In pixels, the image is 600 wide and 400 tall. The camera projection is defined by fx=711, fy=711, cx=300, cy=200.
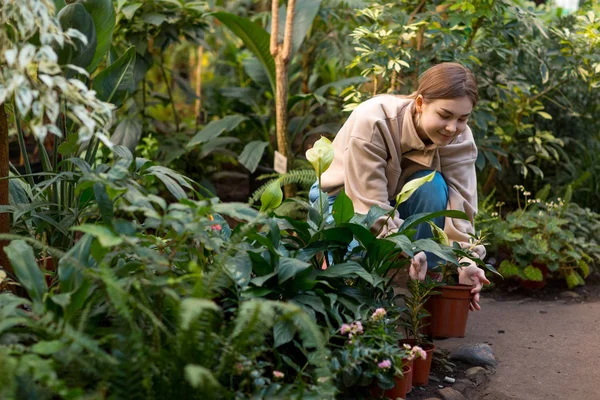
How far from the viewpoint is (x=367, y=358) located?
2.19 m

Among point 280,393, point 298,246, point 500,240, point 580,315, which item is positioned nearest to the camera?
point 280,393

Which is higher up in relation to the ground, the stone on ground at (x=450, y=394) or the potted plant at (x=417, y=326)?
the potted plant at (x=417, y=326)

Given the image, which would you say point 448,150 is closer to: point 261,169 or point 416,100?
point 416,100

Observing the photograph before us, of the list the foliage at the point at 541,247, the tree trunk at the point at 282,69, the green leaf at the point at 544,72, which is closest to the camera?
the foliage at the point at 541,247

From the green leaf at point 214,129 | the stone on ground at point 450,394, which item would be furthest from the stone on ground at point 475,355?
the green leaf at point 214,129

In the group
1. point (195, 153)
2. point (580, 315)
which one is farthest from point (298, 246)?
point (195, 153)

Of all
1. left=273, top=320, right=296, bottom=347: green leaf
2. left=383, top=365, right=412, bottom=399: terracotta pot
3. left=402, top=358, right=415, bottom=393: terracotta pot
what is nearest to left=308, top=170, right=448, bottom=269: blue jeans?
left=402, top=358, right=415, bottom=393: terracotta pot

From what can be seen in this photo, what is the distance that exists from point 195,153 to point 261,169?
512mm

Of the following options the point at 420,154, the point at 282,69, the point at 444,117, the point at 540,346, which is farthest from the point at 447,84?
the point at 282,69

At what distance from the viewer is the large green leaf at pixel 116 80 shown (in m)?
2.96

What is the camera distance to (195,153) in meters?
5.30

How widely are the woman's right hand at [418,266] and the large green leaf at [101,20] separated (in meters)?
1.53

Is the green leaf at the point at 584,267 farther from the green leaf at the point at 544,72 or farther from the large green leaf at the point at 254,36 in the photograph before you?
the large green leaf at the point at 254,36

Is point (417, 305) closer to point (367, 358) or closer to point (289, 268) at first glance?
point (367, 358)
